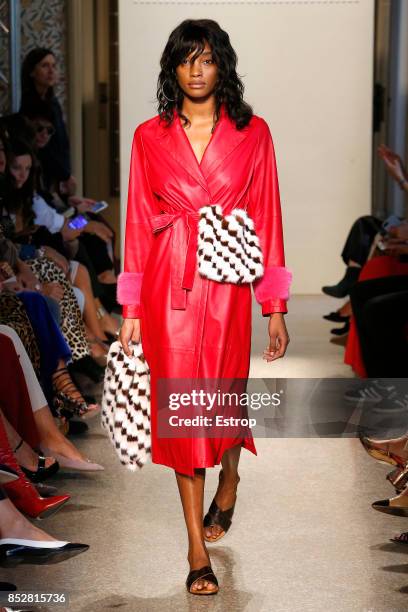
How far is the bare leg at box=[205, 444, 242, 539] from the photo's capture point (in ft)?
10.5

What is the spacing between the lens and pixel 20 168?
514 cm

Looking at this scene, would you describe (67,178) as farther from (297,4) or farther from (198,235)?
(198,235)

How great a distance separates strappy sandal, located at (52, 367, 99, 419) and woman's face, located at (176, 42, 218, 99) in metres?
1.73

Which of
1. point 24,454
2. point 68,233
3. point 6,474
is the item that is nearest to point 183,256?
point 6,474

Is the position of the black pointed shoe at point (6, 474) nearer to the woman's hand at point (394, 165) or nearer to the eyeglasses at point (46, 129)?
the woman's hand at point (394, 165)

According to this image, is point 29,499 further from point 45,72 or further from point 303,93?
point 303,93

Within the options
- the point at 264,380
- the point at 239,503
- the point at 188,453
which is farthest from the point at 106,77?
the point at 188,453

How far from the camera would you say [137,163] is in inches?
117

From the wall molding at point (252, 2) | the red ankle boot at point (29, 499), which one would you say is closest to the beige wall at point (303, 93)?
the wall molding at point (252, 2)

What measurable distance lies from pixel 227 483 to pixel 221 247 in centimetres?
72

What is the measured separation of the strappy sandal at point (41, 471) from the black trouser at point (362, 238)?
10.8ft

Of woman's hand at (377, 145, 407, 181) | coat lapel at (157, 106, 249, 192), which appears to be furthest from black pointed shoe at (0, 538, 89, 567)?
woman's hand at (377, 145, 407, 181)

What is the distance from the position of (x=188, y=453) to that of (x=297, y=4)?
6.43m

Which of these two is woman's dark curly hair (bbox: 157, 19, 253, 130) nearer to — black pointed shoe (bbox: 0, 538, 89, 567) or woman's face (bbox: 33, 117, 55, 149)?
black pointed shoe (bbox: 0, 538, 89, 567)
